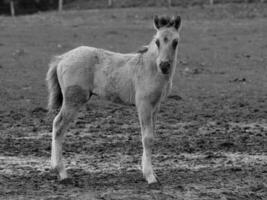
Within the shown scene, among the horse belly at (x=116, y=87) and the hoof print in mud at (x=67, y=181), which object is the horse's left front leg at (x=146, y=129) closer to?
the horse belly at (x=116, y=87)

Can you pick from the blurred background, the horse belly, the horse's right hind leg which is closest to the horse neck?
the horse belly

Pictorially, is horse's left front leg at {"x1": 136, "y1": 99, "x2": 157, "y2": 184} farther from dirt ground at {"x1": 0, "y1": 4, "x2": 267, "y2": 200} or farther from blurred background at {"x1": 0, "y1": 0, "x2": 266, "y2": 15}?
blurred background at {"x1": 0, "y1": 0, "x2": 266, "y2": 15}

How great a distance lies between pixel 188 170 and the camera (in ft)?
33.2

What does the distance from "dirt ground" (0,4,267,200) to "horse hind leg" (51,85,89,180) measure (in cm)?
23

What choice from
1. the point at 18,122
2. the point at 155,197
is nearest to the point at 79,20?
the point at 18,122

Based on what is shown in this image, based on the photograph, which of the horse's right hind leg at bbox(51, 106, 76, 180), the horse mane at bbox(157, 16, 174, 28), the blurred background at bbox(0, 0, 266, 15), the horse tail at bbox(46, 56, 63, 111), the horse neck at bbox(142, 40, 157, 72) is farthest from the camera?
the blurred background at bbox(0, 0, 266, 15)

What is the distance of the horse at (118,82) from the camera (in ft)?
30.7

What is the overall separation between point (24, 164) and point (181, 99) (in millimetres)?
6548

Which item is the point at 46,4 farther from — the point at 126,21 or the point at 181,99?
the point at 181,99

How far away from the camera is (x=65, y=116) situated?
31.9ft

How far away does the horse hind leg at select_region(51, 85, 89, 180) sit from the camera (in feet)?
31.6

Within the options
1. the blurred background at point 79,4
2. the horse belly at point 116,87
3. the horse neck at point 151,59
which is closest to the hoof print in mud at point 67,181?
the horse belly at point 116,87

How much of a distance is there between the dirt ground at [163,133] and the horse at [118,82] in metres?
0.50

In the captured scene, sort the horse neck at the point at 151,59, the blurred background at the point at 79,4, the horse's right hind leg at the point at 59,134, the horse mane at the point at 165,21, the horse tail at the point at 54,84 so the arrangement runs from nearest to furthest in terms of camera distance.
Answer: the horse mane at the point at 165,21, the horse neck at the point at 151,59, the horse's right hind leg at the point at 59,134, the horse tail at the point at 54,84, the blurred background at the point at 79,4
